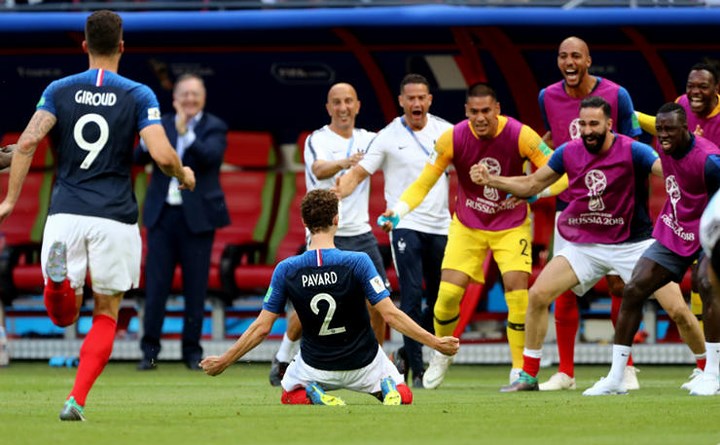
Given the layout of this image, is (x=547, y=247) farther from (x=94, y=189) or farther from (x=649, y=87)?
(x=94, y=189)

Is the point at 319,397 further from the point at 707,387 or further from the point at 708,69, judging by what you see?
the point at 708,69

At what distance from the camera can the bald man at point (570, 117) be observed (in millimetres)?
11812

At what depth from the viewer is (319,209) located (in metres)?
9.42

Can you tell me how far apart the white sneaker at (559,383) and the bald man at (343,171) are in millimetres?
1347

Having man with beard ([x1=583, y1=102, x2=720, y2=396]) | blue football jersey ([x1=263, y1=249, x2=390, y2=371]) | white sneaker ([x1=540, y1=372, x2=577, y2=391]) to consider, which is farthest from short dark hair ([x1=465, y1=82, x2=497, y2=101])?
blue football jersey ([x1=263, y1=249, x2=390, y2=371])

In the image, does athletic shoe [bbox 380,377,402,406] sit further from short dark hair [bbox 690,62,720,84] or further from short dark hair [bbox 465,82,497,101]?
short dark hair [bbox 690,62,720,84]

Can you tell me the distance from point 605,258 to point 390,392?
2284 mm

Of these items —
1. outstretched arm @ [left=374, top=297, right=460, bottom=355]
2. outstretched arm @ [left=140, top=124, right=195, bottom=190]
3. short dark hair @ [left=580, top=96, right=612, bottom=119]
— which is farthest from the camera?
short dark hair @ [left=580, top=96, right=612, bottom=119]

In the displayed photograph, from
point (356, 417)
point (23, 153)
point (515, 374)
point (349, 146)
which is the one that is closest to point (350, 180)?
point (349, 146)

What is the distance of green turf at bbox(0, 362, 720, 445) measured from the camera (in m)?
7.71

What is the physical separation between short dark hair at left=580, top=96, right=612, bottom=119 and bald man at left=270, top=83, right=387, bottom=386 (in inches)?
78.3

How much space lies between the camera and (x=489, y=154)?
11.9 m

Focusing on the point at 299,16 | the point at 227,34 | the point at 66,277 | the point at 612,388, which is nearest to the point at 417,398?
the point at 612,388

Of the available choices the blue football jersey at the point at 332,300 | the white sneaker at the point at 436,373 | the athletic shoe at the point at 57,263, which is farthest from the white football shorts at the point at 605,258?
the athletic shoe at the point at 57,263
